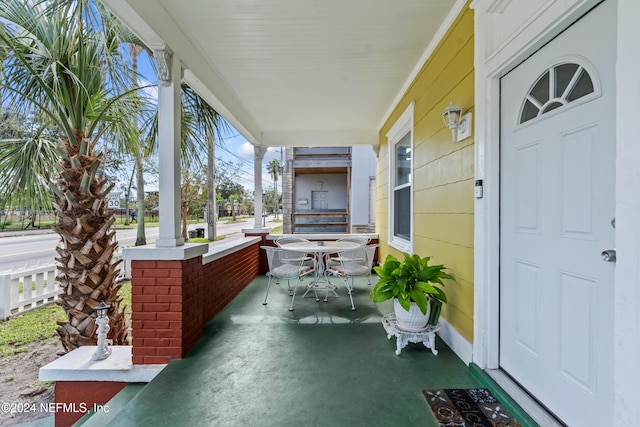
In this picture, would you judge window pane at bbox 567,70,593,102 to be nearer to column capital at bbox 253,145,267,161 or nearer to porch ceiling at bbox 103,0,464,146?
porch ceiling at bbox 103,0,464,146

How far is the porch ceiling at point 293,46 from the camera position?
7.19 feet

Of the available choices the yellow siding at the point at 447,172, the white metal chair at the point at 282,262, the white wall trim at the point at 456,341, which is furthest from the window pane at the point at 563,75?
the white metal chair at the point at 282,262

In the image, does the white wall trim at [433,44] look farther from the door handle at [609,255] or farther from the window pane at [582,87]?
the door handle at [609,255]

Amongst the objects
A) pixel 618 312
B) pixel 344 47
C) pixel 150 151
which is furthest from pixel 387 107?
pixel 618 312

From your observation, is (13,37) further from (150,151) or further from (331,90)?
(331,90)

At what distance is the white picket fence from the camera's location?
13.7ft

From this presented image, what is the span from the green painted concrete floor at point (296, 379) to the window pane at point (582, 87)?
177cm

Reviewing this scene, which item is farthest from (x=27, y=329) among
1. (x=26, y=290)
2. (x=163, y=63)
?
(x=163, y=63)

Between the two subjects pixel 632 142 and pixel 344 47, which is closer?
pixel 632 142

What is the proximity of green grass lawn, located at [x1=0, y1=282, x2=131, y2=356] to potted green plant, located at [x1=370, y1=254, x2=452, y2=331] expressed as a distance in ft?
10.1

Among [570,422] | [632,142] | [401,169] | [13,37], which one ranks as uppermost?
[13,37]

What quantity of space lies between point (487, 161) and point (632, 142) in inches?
35.9

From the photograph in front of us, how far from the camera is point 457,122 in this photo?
2240mm

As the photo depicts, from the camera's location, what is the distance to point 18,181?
8.30ft
